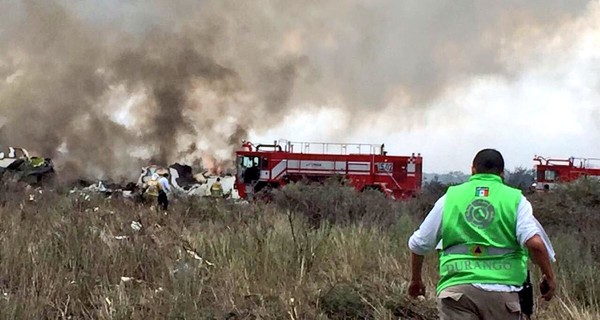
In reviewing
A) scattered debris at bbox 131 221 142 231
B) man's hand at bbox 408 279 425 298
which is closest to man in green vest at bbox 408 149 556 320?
man's hand at bbox 408 279 425 298

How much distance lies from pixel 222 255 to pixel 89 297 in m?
1.65

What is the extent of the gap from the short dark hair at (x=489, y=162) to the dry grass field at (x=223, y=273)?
72.7 inches

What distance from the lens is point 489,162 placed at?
12.6ft

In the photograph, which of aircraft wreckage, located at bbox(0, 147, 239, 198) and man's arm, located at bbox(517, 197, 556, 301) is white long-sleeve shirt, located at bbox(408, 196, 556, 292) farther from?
aircraft wreckage, located at bbox(0, 147, 239, 198)

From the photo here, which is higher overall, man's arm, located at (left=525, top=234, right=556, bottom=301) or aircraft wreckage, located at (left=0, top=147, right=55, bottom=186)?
aircraft wreckage, located at (left=0, top=147, right=55, bottom=186)

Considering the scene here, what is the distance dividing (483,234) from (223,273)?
3.27 m

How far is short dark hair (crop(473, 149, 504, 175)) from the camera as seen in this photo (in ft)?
12.6

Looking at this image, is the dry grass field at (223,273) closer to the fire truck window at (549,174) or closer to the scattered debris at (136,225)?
the scattered debris at (136,225)

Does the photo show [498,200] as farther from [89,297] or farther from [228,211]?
[228,211]

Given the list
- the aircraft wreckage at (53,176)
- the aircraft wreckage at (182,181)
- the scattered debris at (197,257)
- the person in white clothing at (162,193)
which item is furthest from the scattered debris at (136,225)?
the aircraft wreckage at (182,181)

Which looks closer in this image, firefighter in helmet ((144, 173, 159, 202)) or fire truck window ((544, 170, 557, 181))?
firefighter in helmet ((144, 173, 159, 202))

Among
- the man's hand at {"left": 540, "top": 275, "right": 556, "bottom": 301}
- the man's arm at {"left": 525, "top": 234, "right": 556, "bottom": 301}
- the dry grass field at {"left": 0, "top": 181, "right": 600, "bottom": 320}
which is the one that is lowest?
the dry grass field at {"left": 0, "top": 181, "right": 600, "bottom": 320}

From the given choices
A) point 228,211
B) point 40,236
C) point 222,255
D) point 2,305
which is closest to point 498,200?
point 2,305

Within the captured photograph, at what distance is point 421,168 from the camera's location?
27109 millimetres
